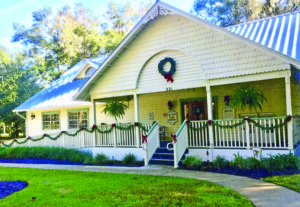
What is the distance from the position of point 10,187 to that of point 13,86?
1962 centimetres

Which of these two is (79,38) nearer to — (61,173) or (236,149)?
(61,173)

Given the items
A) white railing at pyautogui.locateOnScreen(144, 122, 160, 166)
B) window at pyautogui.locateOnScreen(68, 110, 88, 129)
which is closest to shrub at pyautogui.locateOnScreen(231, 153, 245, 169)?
white railing at pyautogui.locateOnScreen(144, 122, 160, 166)

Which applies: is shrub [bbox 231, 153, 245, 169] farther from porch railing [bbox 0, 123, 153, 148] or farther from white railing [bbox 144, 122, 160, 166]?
porch railing [bbox 0, 123, 153, 148]

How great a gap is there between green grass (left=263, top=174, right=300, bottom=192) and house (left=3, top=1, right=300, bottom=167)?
142 cm

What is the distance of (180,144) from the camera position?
945 centimetres

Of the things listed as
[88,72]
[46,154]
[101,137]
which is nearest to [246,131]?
[101,137]

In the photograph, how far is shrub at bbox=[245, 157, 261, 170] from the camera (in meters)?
8.16

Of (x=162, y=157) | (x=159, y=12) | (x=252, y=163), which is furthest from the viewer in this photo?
(x=162, y=157)

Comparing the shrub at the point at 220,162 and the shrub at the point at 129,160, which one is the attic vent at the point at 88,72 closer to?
the shrub at the point at 129,160

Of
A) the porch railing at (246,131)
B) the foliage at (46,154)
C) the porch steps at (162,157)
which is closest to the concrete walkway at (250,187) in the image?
the porch steps at (162,157)

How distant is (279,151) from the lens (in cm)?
830

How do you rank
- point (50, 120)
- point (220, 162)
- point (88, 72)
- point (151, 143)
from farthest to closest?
point (88, 72)
point (50, 120)
point (151, 143)
point (220, 162)

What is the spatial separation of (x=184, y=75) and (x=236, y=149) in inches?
132

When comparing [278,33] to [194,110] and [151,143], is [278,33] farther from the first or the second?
[151,143]
